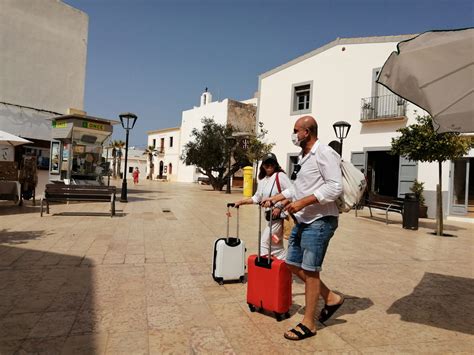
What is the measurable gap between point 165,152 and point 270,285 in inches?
1899

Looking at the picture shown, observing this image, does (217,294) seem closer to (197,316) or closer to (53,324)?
(197,316)

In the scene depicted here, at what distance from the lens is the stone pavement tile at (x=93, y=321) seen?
3.10 metres

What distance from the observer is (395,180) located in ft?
58.2

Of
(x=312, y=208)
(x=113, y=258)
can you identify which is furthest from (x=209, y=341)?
(x=113, y=258)

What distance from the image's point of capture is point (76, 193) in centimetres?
970

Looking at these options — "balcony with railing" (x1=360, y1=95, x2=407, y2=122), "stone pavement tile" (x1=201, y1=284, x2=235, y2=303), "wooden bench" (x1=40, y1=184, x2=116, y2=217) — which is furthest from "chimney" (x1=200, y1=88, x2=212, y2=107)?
"stone pavement tile" (x1=201, y1=284, x2=235, y2=303)

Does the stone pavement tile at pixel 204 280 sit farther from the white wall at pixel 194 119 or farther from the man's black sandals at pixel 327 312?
the white wall at pixel 194 119

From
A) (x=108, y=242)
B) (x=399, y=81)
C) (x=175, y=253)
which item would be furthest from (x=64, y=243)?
(x=399, y=81)

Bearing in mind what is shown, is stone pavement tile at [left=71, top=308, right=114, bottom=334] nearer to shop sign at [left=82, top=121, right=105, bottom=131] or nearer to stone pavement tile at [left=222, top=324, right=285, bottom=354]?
stone pavement tile at [left=222, top=324, right=285, bottom=354]

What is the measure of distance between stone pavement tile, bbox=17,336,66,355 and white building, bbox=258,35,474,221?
1472 cm

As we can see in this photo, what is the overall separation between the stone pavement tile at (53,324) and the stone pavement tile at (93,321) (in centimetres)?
6

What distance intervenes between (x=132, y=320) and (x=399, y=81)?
308 cm

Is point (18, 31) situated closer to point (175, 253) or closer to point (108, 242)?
point (108, 242)

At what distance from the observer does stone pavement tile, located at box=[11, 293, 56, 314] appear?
3479mm
